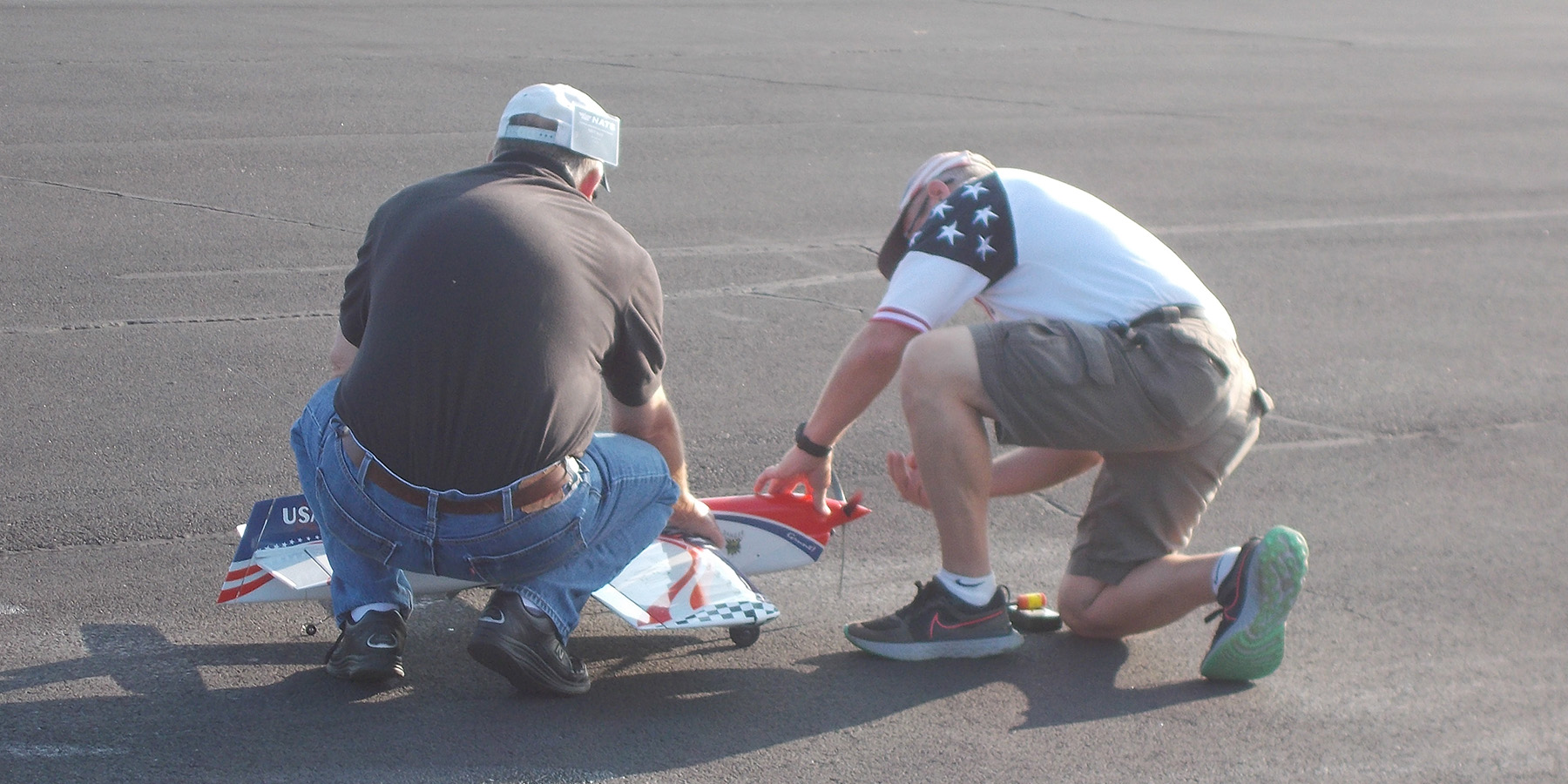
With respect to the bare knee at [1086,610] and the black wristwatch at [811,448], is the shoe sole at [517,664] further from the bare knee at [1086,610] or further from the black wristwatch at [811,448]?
the bare knee at [1086,610]

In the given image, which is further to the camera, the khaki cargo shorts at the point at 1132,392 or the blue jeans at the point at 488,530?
the khaki cargo shorts at the point at 1132,392

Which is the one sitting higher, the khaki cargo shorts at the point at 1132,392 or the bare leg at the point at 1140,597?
the khaki cargo shorts at the point at 1132,392

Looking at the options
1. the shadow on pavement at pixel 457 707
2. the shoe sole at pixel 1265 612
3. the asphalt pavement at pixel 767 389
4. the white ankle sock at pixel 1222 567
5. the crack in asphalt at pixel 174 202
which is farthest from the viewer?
the crack in asphalt at pixel 174 202

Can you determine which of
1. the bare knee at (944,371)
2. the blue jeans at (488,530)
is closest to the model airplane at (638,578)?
the blue jeans at (488,530)

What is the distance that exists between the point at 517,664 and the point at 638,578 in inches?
19.9

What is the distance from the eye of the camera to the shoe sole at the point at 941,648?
3.61m

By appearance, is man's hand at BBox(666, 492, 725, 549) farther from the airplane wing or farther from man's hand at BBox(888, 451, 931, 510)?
man's hand at BBox(888, 451, 931, 510)

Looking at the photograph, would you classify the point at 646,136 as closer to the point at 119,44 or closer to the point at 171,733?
the point at 119,44

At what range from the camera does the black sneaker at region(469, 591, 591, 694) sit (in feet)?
10.3

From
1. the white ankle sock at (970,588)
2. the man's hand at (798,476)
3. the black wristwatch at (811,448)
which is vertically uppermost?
the black wristwatch at (811,448)

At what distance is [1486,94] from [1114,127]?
17.7 feet

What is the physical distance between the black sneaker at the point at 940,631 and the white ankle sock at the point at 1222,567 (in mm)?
497

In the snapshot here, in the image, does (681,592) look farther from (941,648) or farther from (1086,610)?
(1086,610)

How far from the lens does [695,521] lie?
12.4 feet
